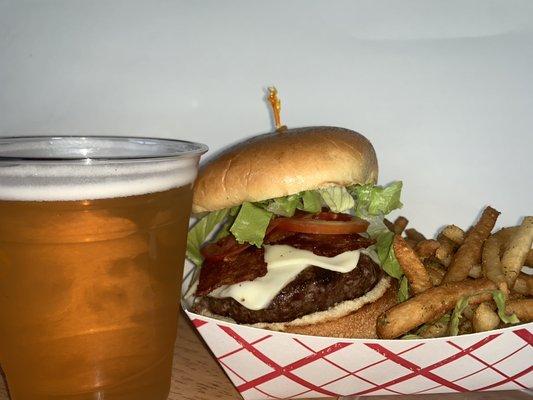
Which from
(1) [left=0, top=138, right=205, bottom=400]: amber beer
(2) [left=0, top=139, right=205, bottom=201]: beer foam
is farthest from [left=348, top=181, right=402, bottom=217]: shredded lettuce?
(2) [left=0, top=139, right=205, bottom=201]: beer foam

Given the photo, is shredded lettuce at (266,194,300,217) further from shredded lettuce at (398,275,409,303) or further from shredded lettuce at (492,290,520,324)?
shredded lettuce at (492,290,520,324)

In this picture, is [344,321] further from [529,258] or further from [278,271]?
[529,258]

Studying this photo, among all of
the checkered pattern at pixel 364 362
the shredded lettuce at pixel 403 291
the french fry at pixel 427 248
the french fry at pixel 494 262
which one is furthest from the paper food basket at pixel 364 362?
the french fry at pixel 427 248

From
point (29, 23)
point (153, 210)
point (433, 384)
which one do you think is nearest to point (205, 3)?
point (29, 23)

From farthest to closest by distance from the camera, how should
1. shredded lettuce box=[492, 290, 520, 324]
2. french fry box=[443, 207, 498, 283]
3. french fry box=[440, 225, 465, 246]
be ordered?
french fry box=[440, 225, 465, 246], french fry box=[443, 207, 498, 283], shredded lettuce box=[492, 290, 520, 324]

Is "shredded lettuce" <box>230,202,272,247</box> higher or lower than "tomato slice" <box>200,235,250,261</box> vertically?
higher

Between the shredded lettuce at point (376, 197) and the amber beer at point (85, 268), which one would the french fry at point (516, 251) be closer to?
the shredded lettuce at point (376, 197)

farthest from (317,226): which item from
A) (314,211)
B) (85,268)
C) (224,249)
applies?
(85,268)

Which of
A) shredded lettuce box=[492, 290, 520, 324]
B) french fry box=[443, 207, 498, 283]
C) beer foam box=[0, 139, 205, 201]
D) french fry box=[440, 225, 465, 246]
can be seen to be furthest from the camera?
french fry box=[440, 225, 465, 246]
